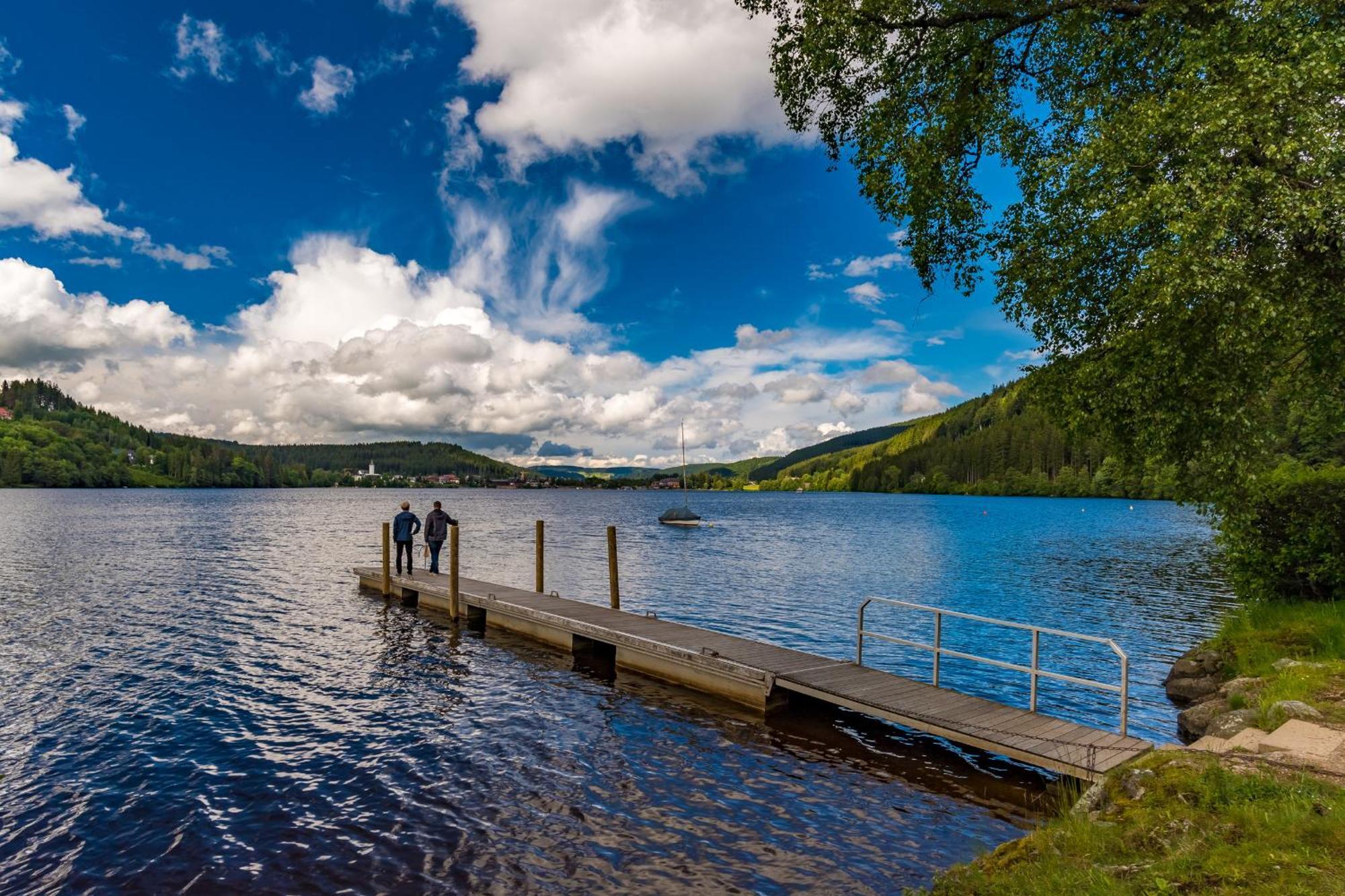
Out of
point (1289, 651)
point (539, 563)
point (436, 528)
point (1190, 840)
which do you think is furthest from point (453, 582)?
point (1289, 651)

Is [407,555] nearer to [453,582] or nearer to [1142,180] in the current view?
[453,582]

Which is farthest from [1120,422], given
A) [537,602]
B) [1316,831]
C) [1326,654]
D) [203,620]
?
[203,620]

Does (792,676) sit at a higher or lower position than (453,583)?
lower

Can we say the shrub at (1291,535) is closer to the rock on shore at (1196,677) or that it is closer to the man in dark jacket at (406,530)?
the rock on shore at (1196,677)

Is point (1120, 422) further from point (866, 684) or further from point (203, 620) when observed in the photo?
point (203, 620)

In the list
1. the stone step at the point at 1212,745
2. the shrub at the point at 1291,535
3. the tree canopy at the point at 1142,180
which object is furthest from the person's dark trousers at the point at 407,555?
the shrub at the point at 1291,535

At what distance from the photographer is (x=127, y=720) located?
1414cm

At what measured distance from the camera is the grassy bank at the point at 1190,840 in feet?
16.6

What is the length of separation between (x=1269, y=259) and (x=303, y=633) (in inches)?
993

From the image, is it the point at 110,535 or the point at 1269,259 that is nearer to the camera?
the point at 1269,259

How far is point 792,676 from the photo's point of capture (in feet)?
46.9

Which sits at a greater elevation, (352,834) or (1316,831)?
(1316,831)

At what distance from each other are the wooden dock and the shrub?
7.04 metres

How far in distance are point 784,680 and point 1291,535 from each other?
446 inches
